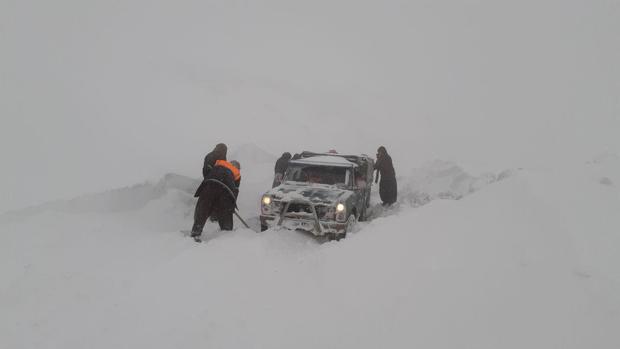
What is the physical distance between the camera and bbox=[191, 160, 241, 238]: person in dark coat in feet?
21.9

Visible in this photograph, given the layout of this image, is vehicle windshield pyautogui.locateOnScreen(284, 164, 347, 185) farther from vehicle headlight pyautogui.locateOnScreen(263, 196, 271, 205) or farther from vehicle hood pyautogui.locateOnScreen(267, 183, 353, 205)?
vehicle headlight pyautogui.locateOnScreen(263, 196, 271, 205)

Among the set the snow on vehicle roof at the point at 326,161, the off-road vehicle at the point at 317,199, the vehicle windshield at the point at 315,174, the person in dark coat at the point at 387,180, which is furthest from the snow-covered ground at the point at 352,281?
the person in dark coat at the point at 387,180

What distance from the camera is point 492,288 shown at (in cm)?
397

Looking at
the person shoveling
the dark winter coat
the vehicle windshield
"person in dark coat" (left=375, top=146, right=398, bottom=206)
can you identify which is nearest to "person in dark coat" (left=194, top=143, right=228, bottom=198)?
the person shoveling

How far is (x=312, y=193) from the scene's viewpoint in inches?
280

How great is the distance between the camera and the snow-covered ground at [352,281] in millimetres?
3512

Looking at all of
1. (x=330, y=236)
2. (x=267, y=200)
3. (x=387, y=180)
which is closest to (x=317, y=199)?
(x=330, y=236)

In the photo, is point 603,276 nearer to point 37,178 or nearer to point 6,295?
point 6,295

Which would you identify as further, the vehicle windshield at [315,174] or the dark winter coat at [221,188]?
the vehicle windshield at [315,174]

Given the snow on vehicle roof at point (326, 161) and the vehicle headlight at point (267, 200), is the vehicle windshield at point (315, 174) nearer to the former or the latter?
the snow on vehicle roof at point (326, 161)

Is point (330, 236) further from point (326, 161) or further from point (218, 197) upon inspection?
point (218, 197)

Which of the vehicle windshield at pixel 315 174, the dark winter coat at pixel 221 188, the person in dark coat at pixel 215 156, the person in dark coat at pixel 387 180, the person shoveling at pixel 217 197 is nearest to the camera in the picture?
the person shoveling at pixel 217 197

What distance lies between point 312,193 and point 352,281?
2787mm

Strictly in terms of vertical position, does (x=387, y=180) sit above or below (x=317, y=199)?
below
